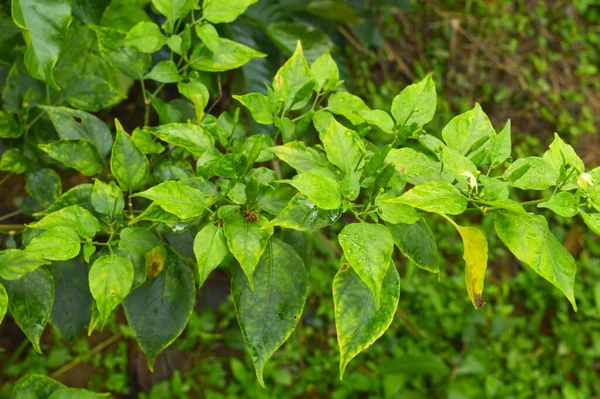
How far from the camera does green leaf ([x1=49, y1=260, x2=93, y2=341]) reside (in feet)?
3.92

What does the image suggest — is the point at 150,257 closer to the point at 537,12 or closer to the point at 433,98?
the point at 433,98

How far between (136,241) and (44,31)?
0.41 metres

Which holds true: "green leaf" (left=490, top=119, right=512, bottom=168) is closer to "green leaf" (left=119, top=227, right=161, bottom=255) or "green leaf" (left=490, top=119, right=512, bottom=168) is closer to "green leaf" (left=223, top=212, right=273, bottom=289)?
"green leaf" (left=223, top=212, right=273, bottom=289)

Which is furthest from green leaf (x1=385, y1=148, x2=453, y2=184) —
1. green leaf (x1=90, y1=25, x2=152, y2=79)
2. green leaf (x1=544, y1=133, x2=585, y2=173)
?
green leaf (x1=90, y1=25, x2=152, y2=79)

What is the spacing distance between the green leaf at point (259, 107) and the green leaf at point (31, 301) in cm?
47

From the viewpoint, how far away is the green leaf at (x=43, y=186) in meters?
1.22

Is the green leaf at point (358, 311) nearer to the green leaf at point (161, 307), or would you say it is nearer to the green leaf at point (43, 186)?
the green leaf at point (161, 307)

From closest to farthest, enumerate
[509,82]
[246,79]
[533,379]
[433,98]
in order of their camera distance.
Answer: [433,98]
[246,79]
[533,379]
[509,82]

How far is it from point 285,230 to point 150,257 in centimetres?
24

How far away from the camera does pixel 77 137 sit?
3.62 ft

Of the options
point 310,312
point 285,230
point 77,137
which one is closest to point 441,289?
point 310,312

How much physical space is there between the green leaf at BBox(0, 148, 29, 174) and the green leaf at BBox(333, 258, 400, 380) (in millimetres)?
750

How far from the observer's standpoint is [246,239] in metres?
0.84

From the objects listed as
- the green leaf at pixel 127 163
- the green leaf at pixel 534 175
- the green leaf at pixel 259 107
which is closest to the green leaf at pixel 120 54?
the green leaf at pixel 127 163
